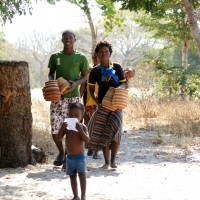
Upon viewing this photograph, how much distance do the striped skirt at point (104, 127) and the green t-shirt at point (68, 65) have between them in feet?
1.40

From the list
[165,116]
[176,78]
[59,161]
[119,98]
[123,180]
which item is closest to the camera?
[123,180]

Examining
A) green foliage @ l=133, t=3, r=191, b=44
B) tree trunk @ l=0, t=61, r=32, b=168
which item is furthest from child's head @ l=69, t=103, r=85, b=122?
green foliage @ l=133, t=3, r=191, b=44

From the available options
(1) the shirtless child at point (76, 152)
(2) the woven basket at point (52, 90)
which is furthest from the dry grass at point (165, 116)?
(1) the shirtless child at point (76, 152)

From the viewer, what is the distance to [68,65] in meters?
5.67

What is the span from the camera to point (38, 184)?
4.86m

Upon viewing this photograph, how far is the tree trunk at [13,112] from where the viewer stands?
18.3 ft

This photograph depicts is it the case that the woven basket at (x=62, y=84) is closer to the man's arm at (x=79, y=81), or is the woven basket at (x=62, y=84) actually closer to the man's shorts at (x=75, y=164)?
the man's arm at (x=79, y=81)

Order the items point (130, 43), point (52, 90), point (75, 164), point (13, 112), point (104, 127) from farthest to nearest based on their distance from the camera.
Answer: point (130, 43)
point (104, 127)
point (13, 112)
point (52, 90)
point (75, 164)

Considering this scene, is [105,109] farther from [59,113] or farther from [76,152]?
[76,152]

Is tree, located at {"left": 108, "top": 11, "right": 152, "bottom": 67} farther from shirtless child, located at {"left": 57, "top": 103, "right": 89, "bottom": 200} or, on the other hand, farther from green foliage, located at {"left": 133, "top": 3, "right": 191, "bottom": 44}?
shirtless child, located at {"left": 57, "top": 103, "right": 89, "bottom": 200}

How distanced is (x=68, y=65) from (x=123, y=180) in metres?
1.55

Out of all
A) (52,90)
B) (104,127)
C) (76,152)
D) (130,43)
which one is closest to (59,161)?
(104,127)

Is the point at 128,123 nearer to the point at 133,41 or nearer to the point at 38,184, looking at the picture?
the point at 38,184

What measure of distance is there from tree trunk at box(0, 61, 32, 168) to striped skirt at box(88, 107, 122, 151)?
83 centimetres
